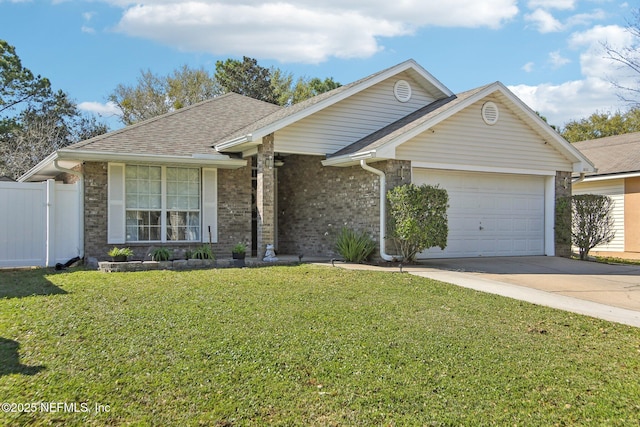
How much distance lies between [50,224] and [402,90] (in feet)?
32.5

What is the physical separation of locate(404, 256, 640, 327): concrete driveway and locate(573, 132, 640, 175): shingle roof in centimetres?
608

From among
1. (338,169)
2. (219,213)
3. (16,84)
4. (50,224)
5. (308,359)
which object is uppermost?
(16,84)

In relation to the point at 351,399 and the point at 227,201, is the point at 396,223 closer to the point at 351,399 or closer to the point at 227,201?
the point at 227,201

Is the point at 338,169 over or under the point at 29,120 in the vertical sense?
under

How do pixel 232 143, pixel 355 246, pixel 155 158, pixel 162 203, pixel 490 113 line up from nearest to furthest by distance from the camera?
1. pixel 155 158
2. pixel 355 246
3. pixel 232 143
4. pixel 162 203
5. pixel 490 113

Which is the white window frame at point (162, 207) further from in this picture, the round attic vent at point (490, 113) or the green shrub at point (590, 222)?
the green shrub at point (590, 222)

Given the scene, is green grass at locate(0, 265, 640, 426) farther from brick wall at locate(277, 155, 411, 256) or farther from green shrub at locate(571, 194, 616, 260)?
green shrub at locate(571, 194, 616, 260)

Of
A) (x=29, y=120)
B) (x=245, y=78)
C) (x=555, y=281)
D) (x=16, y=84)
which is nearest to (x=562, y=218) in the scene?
(x=555, y=281)

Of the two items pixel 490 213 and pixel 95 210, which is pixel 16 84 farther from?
pixel 490 213

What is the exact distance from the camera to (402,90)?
49.3 feet

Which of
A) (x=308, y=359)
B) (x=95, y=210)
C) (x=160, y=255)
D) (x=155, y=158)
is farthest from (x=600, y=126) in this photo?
(x=308, y=359)

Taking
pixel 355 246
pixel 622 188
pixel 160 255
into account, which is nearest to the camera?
pixel 160 255

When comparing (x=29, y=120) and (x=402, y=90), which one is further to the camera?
(x=29, y=120)

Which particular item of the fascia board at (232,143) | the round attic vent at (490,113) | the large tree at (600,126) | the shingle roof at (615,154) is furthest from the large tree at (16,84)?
the large tree at (600,126)
